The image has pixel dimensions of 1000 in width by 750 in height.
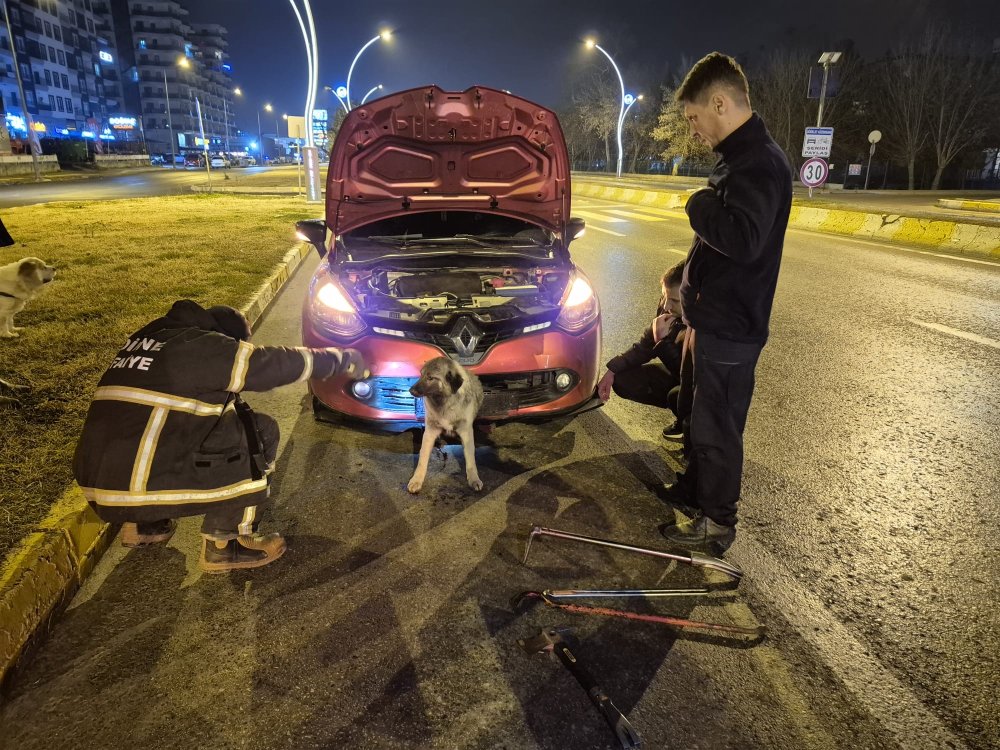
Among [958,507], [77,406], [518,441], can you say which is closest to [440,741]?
[518,441]

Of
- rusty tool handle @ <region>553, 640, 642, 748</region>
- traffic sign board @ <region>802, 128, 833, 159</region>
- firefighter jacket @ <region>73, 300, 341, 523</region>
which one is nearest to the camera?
rusty tool handle @ <region>553, 640, 642, 748</region>

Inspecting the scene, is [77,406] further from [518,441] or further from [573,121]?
[573,121]

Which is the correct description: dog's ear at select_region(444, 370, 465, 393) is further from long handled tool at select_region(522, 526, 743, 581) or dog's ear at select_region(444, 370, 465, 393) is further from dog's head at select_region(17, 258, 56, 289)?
dog's head at select_region(17, 258, 56, 289)

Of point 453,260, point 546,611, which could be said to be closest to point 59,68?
point 453,260

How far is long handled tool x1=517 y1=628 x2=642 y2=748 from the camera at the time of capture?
1.82 metres

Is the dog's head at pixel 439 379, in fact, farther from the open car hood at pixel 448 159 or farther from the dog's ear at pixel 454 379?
the open car hood at pixel 448 159

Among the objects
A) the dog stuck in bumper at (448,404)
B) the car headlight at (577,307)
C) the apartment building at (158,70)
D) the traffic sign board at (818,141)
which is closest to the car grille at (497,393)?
the dog stuck in bumper at (448,404)

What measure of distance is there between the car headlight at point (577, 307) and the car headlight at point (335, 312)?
117 centimetres

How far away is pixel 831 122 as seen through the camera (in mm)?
42875

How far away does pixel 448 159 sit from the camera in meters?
4.63

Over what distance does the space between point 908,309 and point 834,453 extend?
4675mm

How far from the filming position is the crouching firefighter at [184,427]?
90.8 inches

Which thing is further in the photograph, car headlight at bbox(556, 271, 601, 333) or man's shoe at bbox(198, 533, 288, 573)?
car headlight at bbox(556, 271, 601, 333)

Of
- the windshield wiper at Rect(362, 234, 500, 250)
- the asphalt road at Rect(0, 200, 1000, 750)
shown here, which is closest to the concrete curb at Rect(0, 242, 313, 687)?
the asphalt road at Rect(0, 200, 1000, 750)
